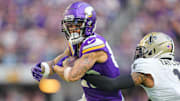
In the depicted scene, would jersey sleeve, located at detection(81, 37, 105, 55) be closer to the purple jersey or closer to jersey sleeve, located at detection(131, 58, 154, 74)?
the purple jersey

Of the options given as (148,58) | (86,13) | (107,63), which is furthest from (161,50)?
(86,13)

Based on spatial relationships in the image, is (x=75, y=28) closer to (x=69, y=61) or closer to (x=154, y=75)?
(x=69, y=61)

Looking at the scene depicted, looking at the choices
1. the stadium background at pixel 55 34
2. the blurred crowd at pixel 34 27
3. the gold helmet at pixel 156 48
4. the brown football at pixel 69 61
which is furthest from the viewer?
the blurred crowd at pixel 34 27

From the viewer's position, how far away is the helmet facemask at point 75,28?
14.9 feet

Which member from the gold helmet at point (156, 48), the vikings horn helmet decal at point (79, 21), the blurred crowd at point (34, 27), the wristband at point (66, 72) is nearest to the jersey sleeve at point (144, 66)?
the gold helmet at point (156, 48)

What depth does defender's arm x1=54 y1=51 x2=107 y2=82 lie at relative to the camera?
14.1ft

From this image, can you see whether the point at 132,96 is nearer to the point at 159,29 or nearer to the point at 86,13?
the point at 159,29

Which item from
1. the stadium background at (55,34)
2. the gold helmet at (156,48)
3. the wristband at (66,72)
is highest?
the gold helmet at (156,48)

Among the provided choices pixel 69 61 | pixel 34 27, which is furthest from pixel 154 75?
pixel 34 27

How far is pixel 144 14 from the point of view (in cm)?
1044

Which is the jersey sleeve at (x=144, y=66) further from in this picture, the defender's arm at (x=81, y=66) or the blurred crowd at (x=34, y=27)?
the blurred crowd at (x=34, y=27)

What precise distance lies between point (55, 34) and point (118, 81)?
20.8 ft

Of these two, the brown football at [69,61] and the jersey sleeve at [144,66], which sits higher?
the brown football at [69,61]

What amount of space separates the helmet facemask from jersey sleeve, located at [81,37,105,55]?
0.11 m
